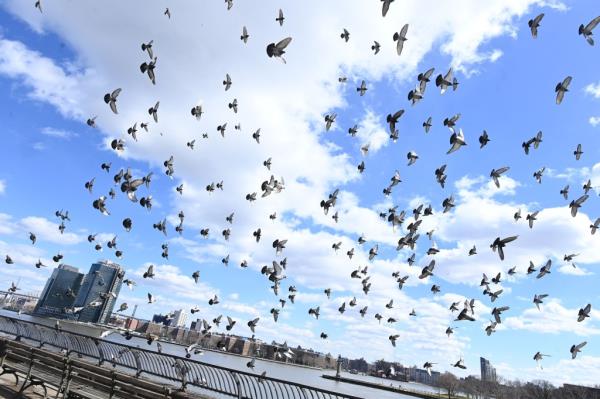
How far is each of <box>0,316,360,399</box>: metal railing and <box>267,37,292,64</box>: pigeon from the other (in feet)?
29.2

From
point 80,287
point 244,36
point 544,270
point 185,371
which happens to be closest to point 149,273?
point 185,371

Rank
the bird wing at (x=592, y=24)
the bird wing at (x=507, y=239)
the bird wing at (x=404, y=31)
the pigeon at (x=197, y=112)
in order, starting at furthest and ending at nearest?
1. the pigeon at (x=197, y=112)
2. the bird wing at (x=507, y=239)
3. the bird wing at (x=404, y=31)
4. the bird wing at (x=592, y=24)

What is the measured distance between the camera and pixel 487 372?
148m

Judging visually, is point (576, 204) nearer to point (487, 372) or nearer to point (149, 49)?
point (149, 49)

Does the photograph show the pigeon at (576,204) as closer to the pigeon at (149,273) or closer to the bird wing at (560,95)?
the bird wing at (560,95)

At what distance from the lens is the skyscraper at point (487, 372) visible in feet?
463

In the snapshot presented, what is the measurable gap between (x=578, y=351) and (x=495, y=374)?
163017 mm

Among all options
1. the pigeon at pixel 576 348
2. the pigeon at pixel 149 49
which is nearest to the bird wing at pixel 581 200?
the pigeon at pixel 576 348

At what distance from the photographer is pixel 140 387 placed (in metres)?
9.35

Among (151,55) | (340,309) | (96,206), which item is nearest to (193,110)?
(151,55)

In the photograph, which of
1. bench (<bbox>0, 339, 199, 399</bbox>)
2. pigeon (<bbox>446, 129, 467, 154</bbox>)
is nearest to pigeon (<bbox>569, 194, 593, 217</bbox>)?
pigeon (<bbox>446, 129, 467, 154</bbox>)

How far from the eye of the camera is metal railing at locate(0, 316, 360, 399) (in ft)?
36.6

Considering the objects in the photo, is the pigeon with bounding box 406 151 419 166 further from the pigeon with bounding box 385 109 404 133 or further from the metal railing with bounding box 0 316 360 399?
the metal railing with bounding box 0 316 360 399

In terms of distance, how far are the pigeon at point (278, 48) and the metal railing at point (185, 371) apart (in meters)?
8.90
